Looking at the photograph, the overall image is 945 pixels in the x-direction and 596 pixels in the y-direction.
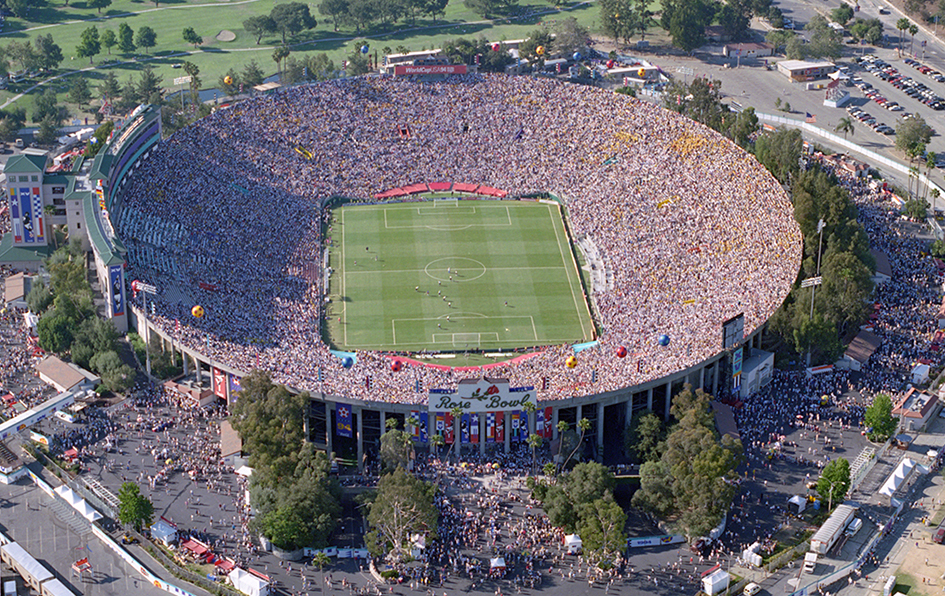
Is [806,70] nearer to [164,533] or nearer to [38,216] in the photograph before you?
[38,216]

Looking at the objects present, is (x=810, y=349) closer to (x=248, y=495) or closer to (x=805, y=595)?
(x=805, y=595)

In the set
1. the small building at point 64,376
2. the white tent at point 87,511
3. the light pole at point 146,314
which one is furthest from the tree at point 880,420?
the small building at point 64,376

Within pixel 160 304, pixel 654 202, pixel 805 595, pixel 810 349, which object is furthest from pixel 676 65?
pixel 805 595

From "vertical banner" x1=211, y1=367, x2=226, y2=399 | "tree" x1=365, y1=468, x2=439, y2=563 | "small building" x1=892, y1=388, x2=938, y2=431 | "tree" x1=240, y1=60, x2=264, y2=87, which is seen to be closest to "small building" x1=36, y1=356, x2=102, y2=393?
"vertical banner" x1=211, y1=367, x2=226, y2=399

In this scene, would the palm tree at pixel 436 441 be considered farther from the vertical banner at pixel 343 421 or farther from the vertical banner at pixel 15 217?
the vertical banner at pixel 15 217

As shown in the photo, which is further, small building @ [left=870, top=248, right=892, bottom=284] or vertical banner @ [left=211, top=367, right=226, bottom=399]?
small building @ [left=870, top=248, right=892, bottom=284]

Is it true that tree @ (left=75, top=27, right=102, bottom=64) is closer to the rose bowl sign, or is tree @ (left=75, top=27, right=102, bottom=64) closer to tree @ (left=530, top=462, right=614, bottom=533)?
the rose bowl sign

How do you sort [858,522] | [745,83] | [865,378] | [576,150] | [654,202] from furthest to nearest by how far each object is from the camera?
[745,83] < [576,150] < [654,202] < [865,378] < [858,522]
